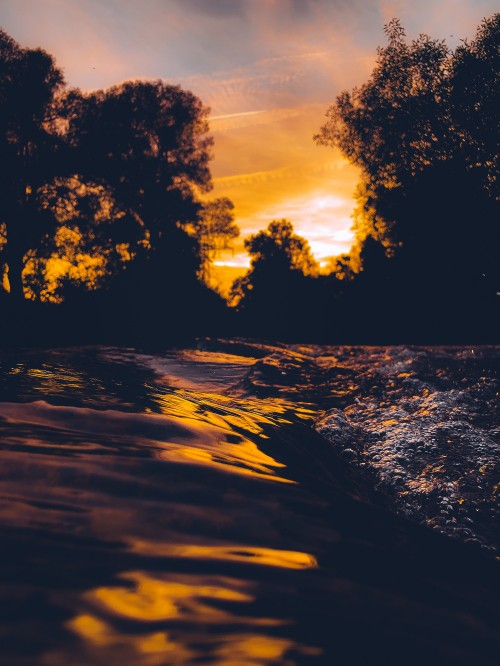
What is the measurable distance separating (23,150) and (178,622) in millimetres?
26014

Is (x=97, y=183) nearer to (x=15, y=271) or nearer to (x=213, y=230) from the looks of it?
(x=15, y=271)

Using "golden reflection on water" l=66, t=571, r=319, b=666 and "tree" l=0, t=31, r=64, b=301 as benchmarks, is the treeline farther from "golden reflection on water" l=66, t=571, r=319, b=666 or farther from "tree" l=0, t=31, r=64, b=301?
"golden reflection on water" l=66, t=571, r=319, b=666

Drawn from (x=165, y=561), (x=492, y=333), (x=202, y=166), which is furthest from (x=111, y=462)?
(x=202, y=166)

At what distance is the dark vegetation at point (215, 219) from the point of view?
17141 mm

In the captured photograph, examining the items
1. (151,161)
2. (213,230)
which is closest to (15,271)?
(151,161)

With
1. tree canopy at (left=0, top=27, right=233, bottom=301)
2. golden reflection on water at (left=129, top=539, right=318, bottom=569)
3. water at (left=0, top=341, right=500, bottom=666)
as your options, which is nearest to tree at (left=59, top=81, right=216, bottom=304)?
tree canopy at (left=0, top=27, right=233, bottom=301)

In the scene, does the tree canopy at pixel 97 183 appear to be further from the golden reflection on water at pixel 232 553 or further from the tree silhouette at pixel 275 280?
the golden reflection on water at pixel 232 553

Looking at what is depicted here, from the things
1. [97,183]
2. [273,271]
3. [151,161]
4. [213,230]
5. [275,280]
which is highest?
[151,161]

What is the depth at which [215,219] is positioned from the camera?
1144 inches

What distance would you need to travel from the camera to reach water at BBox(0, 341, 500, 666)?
134 cm

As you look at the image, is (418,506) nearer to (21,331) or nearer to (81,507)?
(81,507)

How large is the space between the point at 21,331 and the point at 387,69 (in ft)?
64.9

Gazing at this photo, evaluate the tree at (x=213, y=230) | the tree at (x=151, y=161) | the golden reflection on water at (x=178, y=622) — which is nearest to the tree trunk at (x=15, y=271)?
the tree at (x=151, y=161)

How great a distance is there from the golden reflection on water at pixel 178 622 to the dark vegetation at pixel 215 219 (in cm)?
1673
